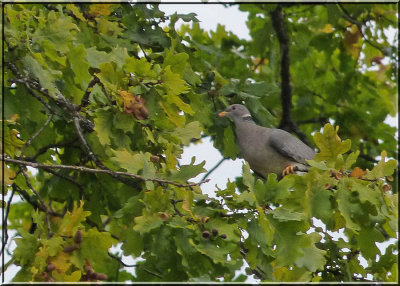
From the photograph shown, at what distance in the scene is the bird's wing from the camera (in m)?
6.25

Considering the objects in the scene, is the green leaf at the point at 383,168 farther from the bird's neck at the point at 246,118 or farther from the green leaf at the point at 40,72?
the bird's neck at the point at 246,118

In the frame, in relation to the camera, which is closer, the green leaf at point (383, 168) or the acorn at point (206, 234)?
the acorn at point (206, 234)

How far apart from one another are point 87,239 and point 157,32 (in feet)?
6.76

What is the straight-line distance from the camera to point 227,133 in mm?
6258

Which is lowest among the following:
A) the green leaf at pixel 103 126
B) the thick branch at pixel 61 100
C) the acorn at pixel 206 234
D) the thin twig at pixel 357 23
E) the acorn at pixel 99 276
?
the acorn at pixel 99 276

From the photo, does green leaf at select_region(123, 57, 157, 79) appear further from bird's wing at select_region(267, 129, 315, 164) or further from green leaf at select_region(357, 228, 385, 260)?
bird's wing at select_region(267, 129, 315, 164)

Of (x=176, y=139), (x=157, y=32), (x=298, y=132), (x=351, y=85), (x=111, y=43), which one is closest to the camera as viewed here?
(x=176, y=139)

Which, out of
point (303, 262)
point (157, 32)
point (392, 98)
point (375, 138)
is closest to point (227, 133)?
point (157, 32)

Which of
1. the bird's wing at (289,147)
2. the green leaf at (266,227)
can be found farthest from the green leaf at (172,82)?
the bird's wing at (289,147)

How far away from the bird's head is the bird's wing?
286mm

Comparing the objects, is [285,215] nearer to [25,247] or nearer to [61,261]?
[61,261]

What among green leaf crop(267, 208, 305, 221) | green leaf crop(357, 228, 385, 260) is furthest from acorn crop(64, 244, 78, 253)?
green leaf crop(357, 228, 385, 260)

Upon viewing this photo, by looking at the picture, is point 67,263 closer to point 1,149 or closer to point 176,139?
point 1,149

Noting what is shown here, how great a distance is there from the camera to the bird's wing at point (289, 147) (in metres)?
6.25
